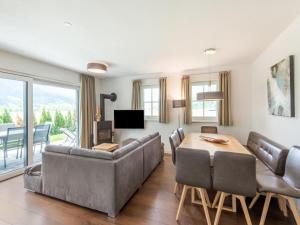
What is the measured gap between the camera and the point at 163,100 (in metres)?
4.74

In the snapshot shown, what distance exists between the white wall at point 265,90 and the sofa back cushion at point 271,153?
23 cm

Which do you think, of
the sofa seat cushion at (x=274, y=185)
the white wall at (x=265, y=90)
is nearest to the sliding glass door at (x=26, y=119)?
the sofa seat cushion at (x=274, y=185)

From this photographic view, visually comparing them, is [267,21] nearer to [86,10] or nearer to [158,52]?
[158,52]

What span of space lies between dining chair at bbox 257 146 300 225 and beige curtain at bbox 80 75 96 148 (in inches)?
176

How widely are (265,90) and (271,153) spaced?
4.94ft

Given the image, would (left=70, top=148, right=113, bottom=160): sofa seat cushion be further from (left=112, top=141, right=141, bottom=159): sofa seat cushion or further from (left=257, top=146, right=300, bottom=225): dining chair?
(left=257, top=146, right=300, bottom=225): dining chair

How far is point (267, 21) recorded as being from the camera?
209cm

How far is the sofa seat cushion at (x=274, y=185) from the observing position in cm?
158

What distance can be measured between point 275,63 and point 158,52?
2.06m

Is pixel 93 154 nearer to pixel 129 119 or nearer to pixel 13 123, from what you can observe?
pixel 13 123

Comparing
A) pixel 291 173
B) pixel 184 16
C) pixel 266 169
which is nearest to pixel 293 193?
pixel 291 173

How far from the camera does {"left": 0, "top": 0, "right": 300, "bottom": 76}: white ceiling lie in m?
1.76

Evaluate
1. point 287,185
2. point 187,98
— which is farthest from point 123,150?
point 187,98

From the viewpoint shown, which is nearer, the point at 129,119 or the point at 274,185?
the point at 274,185
